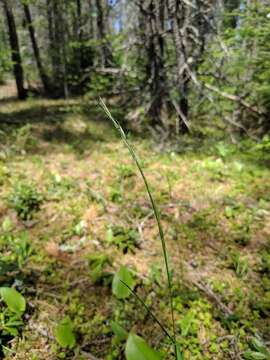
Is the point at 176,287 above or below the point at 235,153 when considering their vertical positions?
below

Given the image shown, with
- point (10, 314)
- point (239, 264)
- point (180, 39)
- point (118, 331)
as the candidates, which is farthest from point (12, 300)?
point (180, 39)

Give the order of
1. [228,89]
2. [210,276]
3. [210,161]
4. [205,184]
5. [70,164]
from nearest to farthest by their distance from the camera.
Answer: [210,276] → [205,184] → [210,161] → [70,164] → [228,89]

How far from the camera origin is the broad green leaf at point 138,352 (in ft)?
4.84

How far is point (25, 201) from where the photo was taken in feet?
11.4

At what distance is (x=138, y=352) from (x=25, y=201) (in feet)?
8.39

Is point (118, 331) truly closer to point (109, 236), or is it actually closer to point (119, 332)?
point (119, 332)

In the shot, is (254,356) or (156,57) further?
(156,57)

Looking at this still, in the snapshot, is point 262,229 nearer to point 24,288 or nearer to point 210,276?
point 210,276

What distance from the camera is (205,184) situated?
4.07 meters

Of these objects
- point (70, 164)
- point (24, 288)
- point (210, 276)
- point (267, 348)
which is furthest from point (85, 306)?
point (70, 164)

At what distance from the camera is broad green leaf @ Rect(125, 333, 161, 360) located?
1.48 meters

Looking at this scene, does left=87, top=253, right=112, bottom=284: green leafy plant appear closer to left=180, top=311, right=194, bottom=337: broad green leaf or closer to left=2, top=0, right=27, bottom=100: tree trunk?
left=180, top=311, right=194, bottom=337: broad green leaf

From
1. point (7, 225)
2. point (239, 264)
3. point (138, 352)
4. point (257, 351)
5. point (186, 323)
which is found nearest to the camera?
point (138, 352)

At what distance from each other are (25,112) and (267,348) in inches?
358
